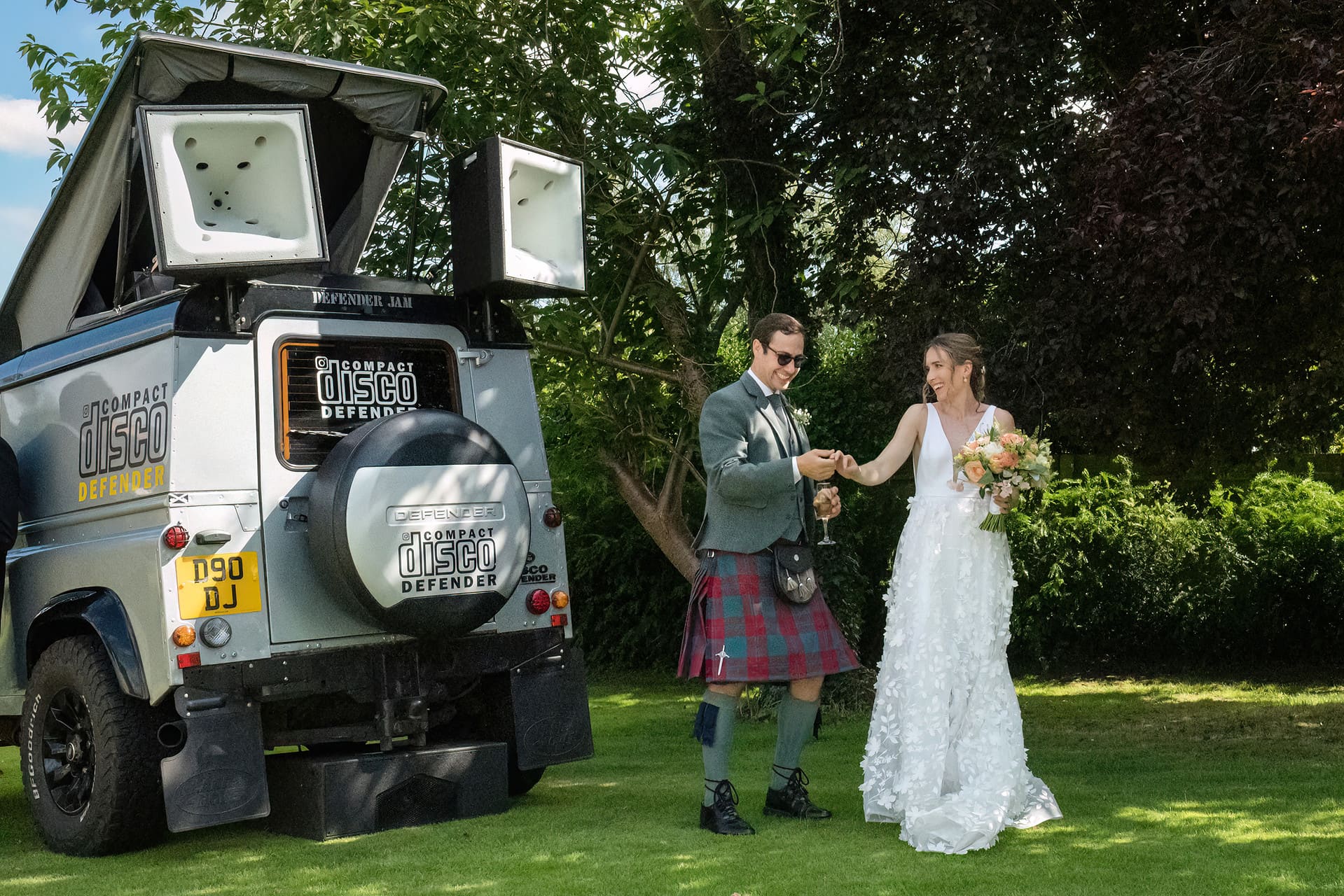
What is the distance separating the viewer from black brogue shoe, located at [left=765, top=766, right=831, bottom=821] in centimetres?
595

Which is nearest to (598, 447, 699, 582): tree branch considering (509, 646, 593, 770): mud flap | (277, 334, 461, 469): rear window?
(509, 646, 593, 770): mud flap

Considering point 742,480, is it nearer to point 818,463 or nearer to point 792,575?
point 818,463

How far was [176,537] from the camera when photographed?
5.45 m

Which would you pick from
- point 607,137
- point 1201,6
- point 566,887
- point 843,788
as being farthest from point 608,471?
point 566,887

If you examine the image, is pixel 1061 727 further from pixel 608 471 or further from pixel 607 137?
pixel 607 137

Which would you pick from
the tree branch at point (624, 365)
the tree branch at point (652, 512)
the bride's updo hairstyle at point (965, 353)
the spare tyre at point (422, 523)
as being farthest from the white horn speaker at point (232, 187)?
the tree branch at point (652, 512)

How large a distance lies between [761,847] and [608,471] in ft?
21.5

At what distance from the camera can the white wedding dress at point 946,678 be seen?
17.9 feet

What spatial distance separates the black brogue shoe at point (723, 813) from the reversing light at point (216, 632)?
2.05 metres

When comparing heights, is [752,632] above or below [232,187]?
below

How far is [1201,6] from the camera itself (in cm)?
786

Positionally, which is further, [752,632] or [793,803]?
[793,803]

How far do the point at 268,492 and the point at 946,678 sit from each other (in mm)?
2921

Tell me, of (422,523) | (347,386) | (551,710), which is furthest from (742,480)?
(347,386)
